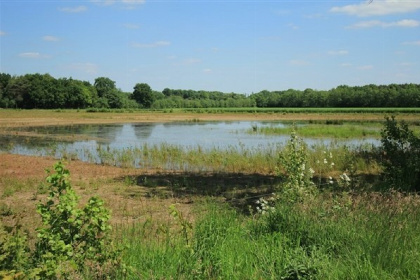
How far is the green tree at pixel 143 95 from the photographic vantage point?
492 feet

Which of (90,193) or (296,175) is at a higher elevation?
(296,175)

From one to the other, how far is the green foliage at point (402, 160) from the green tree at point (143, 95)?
141882 millimetres

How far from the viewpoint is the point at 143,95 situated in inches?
5920

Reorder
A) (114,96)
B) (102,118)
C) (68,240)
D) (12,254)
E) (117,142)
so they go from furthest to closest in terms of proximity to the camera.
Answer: (114,96), (102,118), (117,142), (68,240), (12,254)

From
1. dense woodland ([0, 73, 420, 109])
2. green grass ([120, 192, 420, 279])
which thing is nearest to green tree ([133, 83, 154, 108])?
dense woodland ([0, 73, 420, 109])

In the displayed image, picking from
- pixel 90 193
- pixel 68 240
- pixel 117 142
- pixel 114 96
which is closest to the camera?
pixel 68 240

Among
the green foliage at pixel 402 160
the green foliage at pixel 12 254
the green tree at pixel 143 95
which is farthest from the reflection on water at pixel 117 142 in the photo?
the green tree at pixel 143 95

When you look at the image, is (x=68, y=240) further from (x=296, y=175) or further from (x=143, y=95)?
(x=143, y=95)

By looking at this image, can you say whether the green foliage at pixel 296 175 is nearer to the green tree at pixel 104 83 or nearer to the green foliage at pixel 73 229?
the green foliage at pixel 73 229

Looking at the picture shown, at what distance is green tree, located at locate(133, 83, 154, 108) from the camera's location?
150000 mm

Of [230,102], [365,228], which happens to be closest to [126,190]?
[365,228]

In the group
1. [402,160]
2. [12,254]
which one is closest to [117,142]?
[402,160]

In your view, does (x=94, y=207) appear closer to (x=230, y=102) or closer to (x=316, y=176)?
(x=316, y=176)

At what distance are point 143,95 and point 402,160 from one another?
143586 mm
